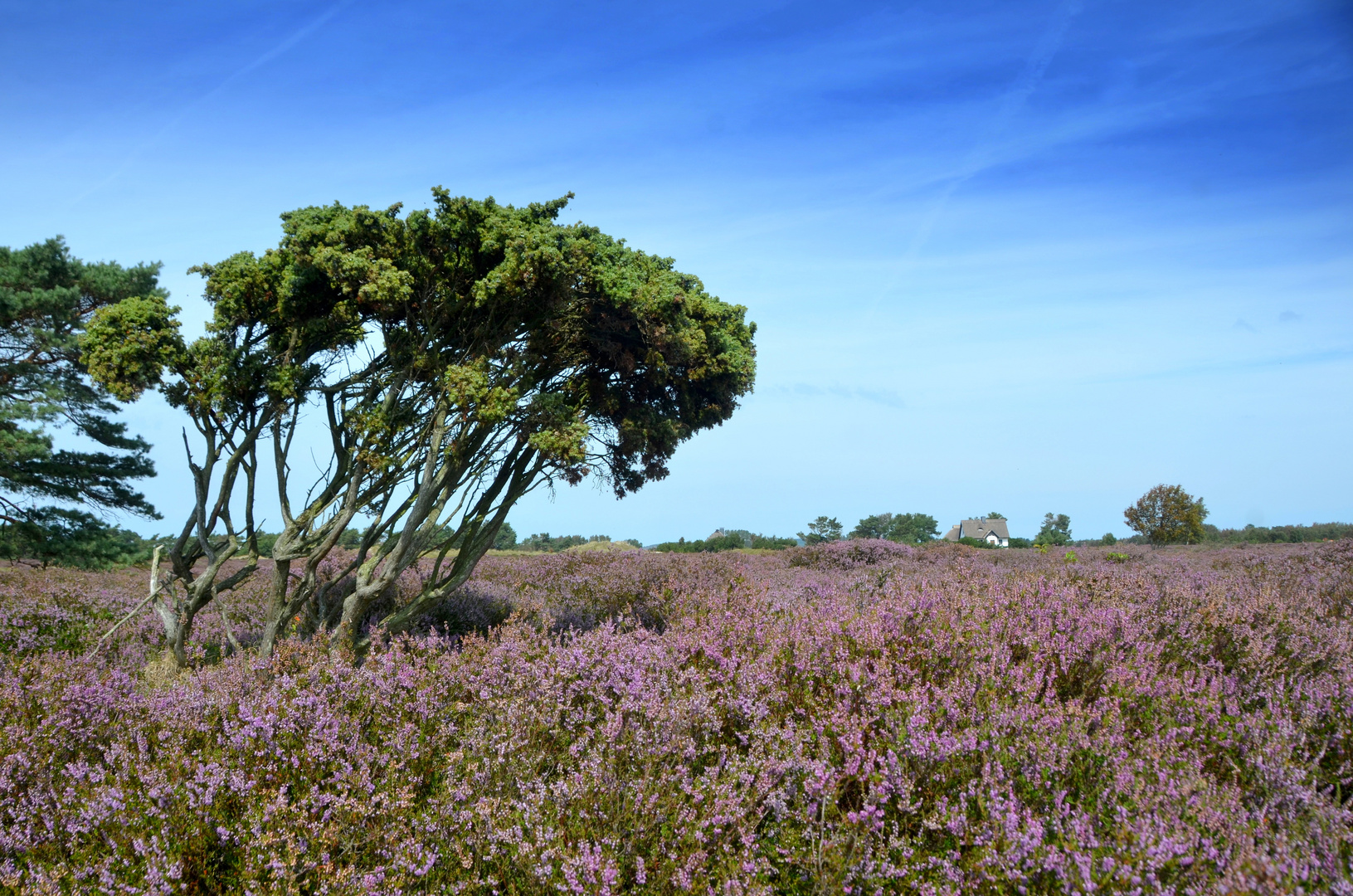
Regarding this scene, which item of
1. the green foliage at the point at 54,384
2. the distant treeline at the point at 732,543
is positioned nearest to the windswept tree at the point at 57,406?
the green foliage at the point at 54,384

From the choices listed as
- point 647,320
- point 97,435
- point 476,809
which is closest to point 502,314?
point 647,320

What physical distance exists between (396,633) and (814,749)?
17.2 ft

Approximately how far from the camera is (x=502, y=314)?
290 inches

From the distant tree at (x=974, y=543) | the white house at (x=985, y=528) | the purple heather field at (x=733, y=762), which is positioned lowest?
the purple heather field at (x=733, y=762)

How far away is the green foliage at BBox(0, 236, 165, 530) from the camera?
43.7 feet

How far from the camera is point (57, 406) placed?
538 inches

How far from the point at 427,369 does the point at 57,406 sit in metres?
10.6

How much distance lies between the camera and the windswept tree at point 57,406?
13383 millimetres

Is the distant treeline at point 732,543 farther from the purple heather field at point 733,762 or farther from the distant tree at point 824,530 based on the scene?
the purple heather field at point 733,762

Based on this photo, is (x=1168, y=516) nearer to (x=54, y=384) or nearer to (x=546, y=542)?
(x=546, y=542)

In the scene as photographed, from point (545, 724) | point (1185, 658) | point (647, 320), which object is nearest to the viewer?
point (545, 724)

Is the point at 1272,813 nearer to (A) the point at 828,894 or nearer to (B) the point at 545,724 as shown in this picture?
(A) the point at 828,894

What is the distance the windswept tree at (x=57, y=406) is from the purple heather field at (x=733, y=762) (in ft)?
32.6

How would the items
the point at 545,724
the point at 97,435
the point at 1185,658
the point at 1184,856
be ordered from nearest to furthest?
1. the point at 1184,856
2. the point at 545,724
3. the point at 1185,658
4. the point at 97,435
